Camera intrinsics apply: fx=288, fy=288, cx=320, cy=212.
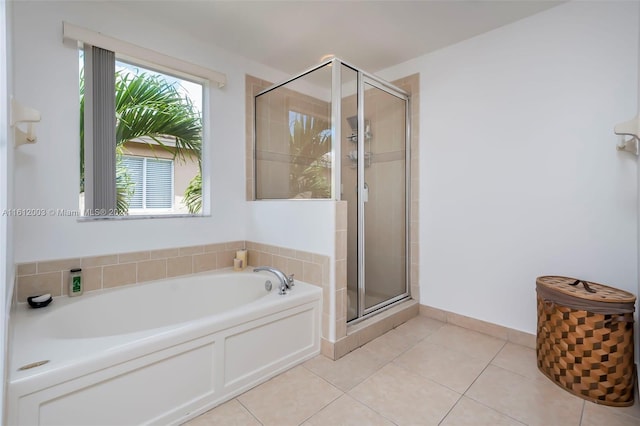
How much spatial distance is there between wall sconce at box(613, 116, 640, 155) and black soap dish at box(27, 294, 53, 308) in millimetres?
3428

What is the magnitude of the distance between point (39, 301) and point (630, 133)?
3486 mm

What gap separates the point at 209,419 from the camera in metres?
1.47

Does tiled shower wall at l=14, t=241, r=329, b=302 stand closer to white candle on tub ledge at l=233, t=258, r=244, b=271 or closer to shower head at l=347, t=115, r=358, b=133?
white candle on tub ledge at l=233, t=258, r=244, b=271

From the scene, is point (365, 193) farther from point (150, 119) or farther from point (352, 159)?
point (150, 119)

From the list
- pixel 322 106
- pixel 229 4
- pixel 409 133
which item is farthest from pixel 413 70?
pixel 229 4

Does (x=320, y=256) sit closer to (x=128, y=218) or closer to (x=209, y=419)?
(x=209, y=419)

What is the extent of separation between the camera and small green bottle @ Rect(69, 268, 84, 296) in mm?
1895

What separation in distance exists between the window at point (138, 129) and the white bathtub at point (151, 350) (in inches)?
26.7

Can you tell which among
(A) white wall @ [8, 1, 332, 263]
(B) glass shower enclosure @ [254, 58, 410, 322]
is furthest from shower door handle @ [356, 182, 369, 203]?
(A) white wall @ [8, 1, 332, 263]

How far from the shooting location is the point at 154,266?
2.28 metres

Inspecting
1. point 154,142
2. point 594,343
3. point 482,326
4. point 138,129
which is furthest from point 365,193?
point 138,129

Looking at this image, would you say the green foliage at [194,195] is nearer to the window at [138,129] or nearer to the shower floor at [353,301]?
the window at [138,129]

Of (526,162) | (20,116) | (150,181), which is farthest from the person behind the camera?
(150,181)

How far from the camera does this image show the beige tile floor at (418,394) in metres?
1.47
